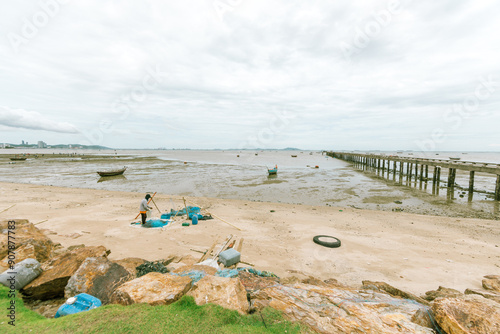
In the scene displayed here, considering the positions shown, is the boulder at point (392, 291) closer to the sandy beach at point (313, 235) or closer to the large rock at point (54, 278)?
the sandy beach at point (313, 235)

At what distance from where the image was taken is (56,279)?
522 centimetres

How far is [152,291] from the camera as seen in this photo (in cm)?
459

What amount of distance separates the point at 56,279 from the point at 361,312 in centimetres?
701

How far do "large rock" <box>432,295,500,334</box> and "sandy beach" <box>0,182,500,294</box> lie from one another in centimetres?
360

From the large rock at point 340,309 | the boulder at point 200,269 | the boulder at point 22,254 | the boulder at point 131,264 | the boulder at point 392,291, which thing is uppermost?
the boulder at point 22,254

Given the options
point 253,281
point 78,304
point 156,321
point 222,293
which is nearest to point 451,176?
point 253,281

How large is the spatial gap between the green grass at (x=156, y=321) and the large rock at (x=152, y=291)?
0.69ft

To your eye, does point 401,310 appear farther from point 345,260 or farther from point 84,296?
point 84,296

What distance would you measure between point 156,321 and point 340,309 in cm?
353

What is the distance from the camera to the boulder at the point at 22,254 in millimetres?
6012

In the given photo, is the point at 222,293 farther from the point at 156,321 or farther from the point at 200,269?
the point at 200,269

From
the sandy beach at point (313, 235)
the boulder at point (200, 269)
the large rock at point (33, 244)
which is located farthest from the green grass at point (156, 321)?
the sandy beach at point (313, 235)

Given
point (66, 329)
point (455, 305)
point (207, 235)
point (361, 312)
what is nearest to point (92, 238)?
point (207, 235)

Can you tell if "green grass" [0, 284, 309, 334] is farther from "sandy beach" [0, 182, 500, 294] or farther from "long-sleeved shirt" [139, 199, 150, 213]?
"long-sleeved shirt" [139, 199, 150, 213]
